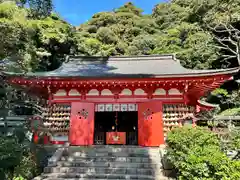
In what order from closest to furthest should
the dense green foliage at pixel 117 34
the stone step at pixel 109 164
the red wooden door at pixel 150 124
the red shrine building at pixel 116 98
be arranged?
1. the dense green foliage at pixel 117 34
2. the stone step at pixel 109 164
3. the red shrine building at pixel 116 98
4. the red wooden door at pixel 150 124

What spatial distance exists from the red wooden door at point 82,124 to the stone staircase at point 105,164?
0.96m

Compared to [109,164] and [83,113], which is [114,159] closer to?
[109,164]

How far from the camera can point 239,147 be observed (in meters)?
7.28

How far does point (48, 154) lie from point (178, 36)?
26.9 m

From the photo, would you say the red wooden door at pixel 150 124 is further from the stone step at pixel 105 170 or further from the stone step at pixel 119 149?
the stone step at pixel 105 170

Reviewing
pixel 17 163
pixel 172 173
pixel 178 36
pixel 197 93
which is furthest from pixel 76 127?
pixel 178 36

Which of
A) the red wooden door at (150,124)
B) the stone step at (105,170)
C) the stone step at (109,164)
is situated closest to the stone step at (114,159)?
the stone step at (109,164)

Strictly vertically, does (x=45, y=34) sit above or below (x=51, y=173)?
above

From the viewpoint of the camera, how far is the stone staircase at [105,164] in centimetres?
809

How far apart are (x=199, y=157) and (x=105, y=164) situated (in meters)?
3.53

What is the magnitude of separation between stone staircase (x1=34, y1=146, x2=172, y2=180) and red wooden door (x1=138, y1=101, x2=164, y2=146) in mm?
746

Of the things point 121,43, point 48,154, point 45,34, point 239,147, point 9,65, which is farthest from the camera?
point 121,43

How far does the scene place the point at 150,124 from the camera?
432 inches

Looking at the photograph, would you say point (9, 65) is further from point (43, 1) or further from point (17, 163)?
point (17, 163)
